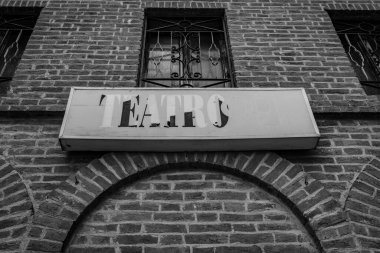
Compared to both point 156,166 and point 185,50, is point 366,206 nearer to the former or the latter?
point 156,166

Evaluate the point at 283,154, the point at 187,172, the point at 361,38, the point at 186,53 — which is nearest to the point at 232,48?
the point at 186,53

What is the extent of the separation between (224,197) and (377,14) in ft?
12.3

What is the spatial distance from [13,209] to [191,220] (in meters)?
1.42

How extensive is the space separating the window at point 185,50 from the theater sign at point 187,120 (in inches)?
30.0

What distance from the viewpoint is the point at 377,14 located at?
4922 mm

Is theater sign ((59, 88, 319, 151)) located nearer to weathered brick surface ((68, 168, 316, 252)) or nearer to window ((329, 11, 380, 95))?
weathered brick surface ((68, 168, 316, 252))

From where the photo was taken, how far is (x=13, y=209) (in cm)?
277

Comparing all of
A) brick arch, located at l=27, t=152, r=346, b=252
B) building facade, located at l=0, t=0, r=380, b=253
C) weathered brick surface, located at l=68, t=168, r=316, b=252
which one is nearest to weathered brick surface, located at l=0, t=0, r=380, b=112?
building facade, located at l=0, t=0, r=380, b=253

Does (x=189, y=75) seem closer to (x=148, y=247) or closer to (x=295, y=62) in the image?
(x=295, y=62)

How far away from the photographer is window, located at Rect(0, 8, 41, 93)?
14.6 feet

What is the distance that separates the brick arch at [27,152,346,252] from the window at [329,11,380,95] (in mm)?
2122

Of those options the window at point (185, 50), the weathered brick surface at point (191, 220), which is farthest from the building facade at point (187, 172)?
the window at point (185, 50)

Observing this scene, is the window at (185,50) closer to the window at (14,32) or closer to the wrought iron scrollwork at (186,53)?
the wrought iron scrollwork at (186,53)

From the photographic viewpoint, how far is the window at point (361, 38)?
4.47 m
